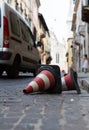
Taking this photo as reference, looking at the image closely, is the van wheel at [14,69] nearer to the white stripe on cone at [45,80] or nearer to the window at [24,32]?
the window at [24,32]

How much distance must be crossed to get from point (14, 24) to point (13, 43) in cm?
73

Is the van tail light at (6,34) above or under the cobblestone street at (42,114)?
above

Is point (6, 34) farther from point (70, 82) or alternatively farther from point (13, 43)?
point (70, 82)

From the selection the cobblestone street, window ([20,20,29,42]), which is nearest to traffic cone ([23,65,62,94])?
the cobblestone street

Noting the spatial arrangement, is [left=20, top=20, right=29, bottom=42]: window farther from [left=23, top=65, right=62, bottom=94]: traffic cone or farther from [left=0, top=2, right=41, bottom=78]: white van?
[left=23, top=65, right=62, bottom=94]: traffic cone

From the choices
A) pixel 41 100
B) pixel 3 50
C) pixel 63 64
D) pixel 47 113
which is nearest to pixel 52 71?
pixel 41 100

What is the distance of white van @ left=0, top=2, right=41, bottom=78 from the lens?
14.0 meters

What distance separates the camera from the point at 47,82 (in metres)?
8.85

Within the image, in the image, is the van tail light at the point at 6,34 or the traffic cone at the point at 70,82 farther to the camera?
the van tail light at the point at 6,34

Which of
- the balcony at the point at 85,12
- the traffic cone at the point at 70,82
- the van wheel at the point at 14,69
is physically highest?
the balcony at the point at 85,12

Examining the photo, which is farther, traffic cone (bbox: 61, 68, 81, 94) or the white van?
the white van

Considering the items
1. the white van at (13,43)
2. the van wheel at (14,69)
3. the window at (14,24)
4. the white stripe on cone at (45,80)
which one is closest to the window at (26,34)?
the white van at (13,43)

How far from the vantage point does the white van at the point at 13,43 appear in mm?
14039

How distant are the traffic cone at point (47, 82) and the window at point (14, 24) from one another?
562 centimetres
